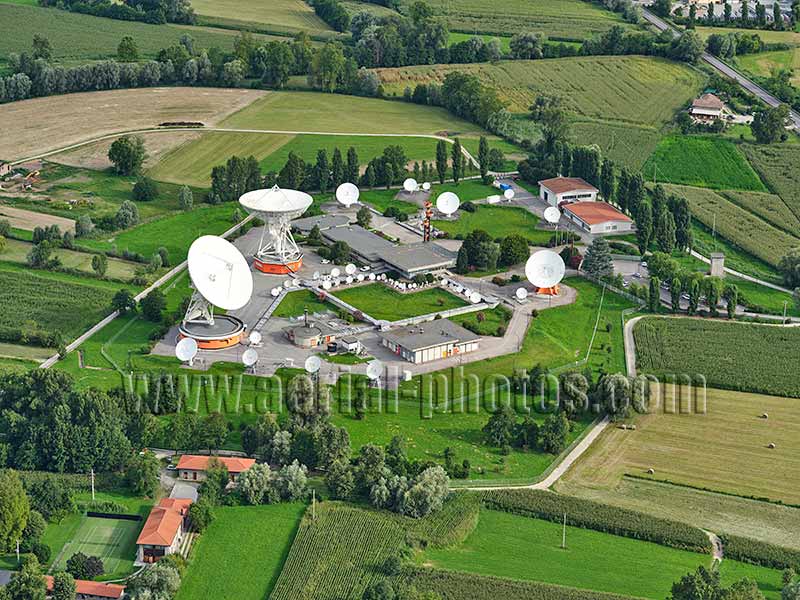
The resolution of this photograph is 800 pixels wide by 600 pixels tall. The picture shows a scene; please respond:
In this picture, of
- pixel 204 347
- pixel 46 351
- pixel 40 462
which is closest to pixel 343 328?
pixel 204 347

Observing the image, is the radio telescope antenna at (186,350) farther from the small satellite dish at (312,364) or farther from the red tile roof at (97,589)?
the red tile roof at (97,589)

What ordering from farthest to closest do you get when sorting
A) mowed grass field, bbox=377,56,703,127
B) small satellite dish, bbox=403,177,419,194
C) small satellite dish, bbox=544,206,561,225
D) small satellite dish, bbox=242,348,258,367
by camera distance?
mowed grass field, bbox=377,56,703,127 < small satellite dish, bbox=403,177,419,194 < small satellite dish, bbox=544,206,561,225 < small satellite dish, bbox=242,348,258,367

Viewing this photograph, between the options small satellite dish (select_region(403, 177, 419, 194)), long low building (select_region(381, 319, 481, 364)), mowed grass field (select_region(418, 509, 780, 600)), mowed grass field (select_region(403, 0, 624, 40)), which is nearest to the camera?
mowed grass field (select_region(418, 509, 780, 600))

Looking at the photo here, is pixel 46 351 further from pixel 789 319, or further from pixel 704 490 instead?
pixel 789 319

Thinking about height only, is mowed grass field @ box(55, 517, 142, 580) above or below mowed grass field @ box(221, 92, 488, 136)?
below

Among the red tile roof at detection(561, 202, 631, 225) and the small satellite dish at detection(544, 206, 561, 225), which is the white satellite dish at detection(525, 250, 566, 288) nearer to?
the small satellite dish at detection(544, 206, 561, 225)

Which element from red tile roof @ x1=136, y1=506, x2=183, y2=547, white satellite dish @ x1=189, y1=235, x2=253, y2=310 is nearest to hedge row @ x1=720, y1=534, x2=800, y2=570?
red tile roof @ x1=136, y1=506, x2=183, y2=547

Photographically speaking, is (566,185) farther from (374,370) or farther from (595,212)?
(374,370)
